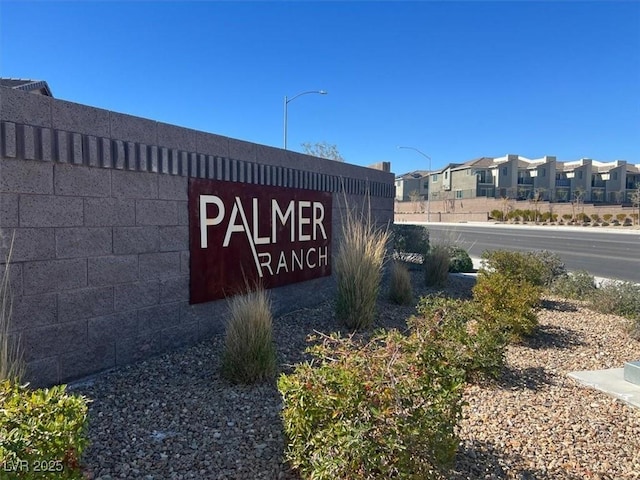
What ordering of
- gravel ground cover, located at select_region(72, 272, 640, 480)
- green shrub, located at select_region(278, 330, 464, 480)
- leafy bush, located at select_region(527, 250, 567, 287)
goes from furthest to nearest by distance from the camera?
1. leafy bush, located at select_region(527, 250, 567, 287)
2. gravel ground cover, located at select_region(72, 272, 640, 480)
3. green shrub, located at select_region(278, 330, 464, 480)

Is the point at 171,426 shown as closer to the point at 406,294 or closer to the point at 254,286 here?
the point at 254,286

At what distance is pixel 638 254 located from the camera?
20.0 meters

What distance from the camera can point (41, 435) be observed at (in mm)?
2027

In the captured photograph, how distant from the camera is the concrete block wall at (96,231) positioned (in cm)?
379

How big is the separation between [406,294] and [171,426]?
4987 millimetres

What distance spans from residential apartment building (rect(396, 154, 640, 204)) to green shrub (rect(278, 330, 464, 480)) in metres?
78.1

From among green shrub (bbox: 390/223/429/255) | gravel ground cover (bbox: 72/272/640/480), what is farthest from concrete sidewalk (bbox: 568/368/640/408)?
green shrub (bbox: 390/223/429/255)

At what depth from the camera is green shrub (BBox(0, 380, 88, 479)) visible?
1.91 m

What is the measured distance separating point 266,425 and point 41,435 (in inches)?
68.0

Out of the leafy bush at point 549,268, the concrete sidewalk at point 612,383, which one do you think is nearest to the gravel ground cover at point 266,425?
the concrete sidewalk at point 612,383

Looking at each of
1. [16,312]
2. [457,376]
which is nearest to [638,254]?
[457,376]

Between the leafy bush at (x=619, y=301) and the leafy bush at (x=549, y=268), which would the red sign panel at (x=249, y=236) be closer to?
the leafy bush at (x=619, y=301)

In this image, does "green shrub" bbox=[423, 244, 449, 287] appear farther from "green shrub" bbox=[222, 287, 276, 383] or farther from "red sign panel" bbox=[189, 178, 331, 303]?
"green shrub" bbox=[222, 287, 276, 383]

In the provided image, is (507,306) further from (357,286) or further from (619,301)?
(619,301)
